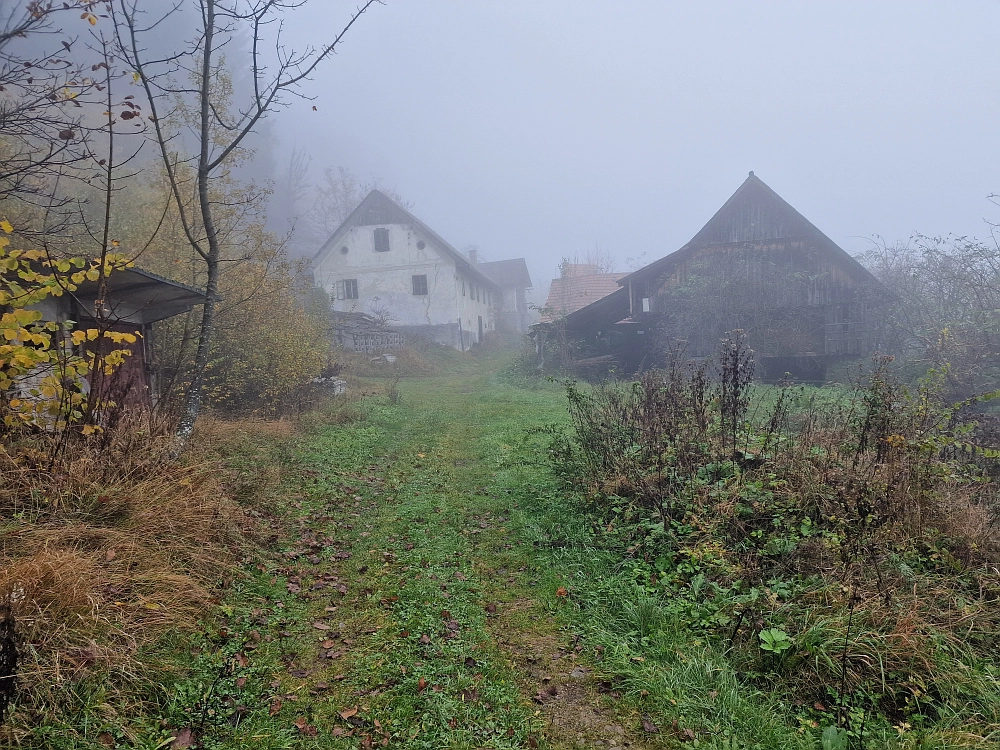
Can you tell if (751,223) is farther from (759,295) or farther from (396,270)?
(396,270)

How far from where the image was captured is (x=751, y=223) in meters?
20.6

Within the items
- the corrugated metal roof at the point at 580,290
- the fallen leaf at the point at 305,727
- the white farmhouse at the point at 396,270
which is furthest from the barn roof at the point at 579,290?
the fallen leaf at the point at 305,727

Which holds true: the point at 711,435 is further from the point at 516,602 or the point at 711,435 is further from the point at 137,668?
the point at 137,668

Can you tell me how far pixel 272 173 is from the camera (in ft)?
181

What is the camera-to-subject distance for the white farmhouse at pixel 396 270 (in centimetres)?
3141

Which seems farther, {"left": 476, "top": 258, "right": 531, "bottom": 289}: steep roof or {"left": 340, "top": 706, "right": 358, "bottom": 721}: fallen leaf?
{"left": 476, "top": 258, "right": 531, "bottom": 289}: steep roof

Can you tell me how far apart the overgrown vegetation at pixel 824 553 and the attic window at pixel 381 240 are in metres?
27.8

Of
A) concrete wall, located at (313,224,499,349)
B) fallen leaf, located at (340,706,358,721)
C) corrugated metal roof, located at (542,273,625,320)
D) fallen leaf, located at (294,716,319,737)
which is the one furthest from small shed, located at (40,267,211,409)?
corrugated metal roof, located at (542,273,625,320)

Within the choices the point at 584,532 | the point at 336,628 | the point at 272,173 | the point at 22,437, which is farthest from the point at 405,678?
the point at 272,173

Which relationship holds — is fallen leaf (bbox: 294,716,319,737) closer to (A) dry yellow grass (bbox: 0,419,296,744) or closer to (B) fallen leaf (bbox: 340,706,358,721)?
(B) fallen leaf (bbox: 340,706,358,721)

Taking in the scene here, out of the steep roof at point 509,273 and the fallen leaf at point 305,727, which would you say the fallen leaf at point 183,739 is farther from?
the steep roof at point 509,273

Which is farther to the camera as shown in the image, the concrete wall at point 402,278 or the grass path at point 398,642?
the concrete wall at point 402,278

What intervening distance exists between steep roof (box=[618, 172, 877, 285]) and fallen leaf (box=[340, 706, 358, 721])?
67.0 feet

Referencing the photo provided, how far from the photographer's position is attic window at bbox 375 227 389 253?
31500 mm
